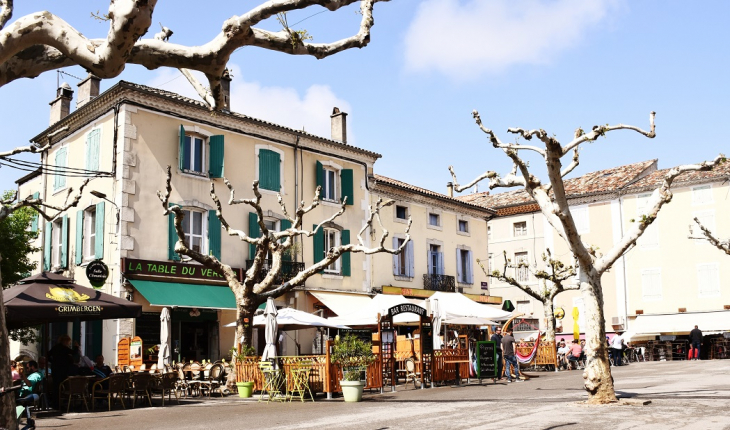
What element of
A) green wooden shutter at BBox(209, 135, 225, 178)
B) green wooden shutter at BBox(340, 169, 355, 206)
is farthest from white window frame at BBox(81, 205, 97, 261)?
green wooden shutter at BBox(340, 169, 355, 206)

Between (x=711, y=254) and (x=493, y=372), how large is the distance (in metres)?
22.9

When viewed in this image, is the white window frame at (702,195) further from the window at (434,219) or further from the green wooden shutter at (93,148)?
the green wooden shutter at (93,148)

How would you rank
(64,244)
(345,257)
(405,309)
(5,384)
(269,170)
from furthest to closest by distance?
1. (345,257)
2. (269,170)
3. (64,244)
4. (405,309)
5. (5,384)

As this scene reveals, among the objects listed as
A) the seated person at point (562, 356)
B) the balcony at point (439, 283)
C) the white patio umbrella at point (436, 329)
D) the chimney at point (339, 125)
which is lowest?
the seated person at point (562, 356)

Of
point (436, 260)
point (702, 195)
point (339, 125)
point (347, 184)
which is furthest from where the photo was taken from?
point (702, 195)

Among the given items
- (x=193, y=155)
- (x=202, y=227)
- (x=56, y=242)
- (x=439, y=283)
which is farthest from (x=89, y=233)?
(x=439, y=283)

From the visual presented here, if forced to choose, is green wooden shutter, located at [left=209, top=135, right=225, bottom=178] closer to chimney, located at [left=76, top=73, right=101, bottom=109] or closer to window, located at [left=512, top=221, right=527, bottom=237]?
chimney, located at [left=76, top=73, right=101, bottom=109]

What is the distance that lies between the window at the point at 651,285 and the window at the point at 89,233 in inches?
1130

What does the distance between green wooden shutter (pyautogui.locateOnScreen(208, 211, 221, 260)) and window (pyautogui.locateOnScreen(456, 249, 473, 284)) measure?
13032 millimetres

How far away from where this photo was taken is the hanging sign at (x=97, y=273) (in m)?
19.7

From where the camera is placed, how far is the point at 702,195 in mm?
37781

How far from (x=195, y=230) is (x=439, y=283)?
473 inches

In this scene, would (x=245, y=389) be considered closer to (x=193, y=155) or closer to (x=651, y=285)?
(x=193, y=155)

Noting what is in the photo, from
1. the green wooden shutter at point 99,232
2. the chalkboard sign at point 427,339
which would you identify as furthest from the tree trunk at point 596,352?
the green wooden shutter at point 99,232
